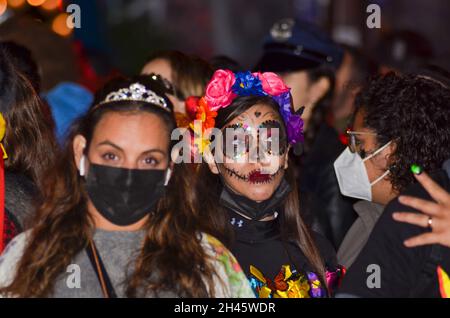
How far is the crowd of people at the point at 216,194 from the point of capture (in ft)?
13.1

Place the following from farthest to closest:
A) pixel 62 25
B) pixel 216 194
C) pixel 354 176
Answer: pixel 62 25 → pixel 354 176 → pixel 216 194

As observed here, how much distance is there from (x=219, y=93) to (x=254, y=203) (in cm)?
60

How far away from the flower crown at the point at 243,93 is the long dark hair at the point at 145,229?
1.65ft

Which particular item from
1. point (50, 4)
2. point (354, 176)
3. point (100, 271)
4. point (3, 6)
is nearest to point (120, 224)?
point (100, 271)

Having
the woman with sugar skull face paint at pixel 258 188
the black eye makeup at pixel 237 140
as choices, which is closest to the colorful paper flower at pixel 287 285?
the woman with sugar skull face paint at pixel 258 188

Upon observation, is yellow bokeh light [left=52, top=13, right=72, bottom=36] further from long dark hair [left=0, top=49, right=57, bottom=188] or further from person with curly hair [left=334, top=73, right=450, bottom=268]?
person with curly hair [left=334, top=73, right=450, bottom=268]

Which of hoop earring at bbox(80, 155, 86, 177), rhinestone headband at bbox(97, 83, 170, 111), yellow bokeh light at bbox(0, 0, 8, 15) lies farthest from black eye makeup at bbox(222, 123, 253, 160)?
yellow bokeh light at bbox(0, 0, 8, 15)

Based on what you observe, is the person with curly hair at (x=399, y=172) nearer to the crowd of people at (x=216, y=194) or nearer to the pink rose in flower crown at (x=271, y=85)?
the crowd of people at (x=216, y=194)

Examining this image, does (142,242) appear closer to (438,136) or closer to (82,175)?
(82,175)

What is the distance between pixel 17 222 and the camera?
4609 millimetres

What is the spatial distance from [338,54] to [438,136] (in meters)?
2.92

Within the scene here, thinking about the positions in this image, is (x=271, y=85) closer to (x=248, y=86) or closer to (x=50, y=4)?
(x=248, y=86)

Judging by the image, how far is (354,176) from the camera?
213 inches
